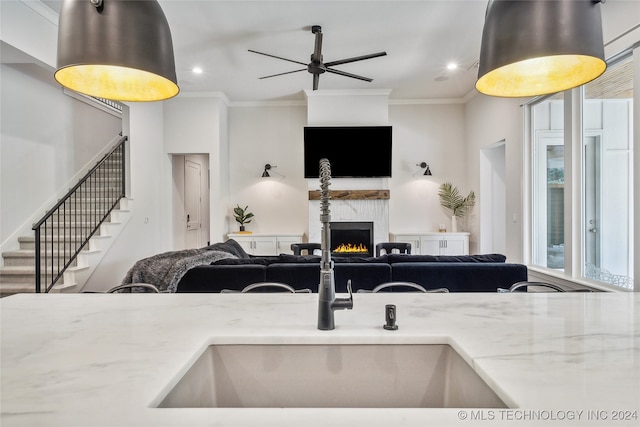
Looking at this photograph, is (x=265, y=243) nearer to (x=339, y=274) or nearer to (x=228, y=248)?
(x=228, y=248)

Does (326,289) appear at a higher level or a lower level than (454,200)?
lower

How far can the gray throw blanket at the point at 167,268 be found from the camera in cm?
288

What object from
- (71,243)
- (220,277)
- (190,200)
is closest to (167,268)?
(220,277)

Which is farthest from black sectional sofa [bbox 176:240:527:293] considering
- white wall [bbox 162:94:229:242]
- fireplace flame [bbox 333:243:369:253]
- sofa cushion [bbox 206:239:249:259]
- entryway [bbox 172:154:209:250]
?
entryway [bbox 172:154:209:250]

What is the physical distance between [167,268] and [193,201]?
4.33m

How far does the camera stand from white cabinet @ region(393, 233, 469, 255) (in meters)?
5.93

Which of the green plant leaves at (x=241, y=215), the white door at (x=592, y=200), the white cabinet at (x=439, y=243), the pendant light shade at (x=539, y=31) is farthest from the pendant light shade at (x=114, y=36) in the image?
the white cabinet at (x=439, y=243)

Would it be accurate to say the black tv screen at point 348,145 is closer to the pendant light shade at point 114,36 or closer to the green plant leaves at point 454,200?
the green plant leaves at point 454,200

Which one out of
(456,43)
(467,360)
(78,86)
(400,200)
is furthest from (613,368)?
(400,200)

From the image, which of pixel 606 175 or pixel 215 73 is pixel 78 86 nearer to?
pixel 606 175

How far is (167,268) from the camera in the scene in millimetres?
2961

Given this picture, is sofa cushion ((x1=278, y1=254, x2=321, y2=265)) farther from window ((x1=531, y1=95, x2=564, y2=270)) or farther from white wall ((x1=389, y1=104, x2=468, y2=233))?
white wall ((x1=389, y1=104, x2=468, y2=233))

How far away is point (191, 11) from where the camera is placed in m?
3.57

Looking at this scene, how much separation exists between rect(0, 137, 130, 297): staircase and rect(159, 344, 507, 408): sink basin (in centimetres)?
348
